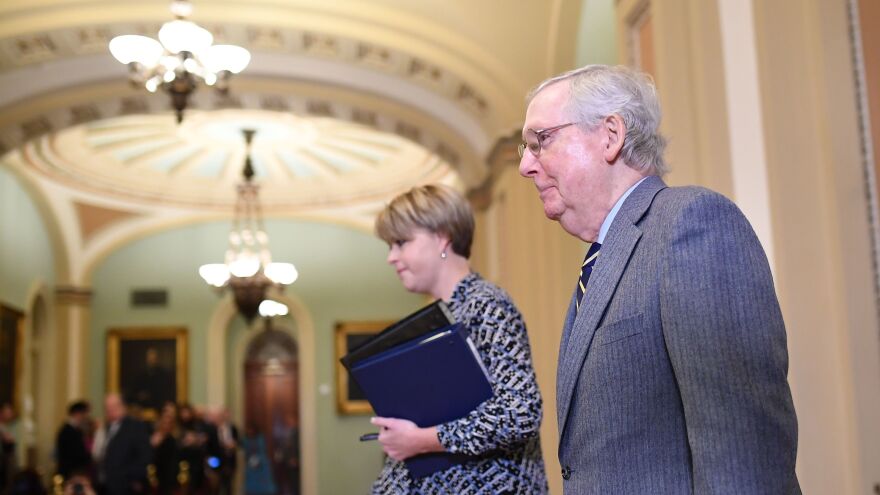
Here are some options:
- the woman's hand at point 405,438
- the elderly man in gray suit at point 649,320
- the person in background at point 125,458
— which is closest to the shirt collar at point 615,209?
the elderly man in gray suit at point 649,320

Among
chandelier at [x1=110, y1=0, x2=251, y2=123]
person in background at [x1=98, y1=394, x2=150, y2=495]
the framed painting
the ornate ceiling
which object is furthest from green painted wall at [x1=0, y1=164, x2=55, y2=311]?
chandelier at [x1=110, y1=0, x2=251, y2=123]

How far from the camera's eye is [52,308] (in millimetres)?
15203

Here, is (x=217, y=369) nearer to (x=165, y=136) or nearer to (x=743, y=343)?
(x=165, y=136)

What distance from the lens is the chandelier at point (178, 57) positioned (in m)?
6.96

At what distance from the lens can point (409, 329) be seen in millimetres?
2293

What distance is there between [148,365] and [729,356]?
623 inches

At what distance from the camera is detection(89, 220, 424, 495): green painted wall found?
16.3 meters

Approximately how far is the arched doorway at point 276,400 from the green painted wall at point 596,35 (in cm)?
1111

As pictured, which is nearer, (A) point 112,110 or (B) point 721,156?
(B) point 721,156

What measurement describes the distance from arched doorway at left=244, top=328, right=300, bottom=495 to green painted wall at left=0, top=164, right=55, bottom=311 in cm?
427

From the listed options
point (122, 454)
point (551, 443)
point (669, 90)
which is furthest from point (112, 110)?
point (669, 90)

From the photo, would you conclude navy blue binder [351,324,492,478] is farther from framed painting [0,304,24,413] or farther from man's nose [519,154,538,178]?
framed painting [0,304,24,413]

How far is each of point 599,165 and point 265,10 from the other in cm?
719

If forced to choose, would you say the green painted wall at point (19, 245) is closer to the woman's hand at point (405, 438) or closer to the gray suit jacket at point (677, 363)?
the woman's hand at point (405, 438)
